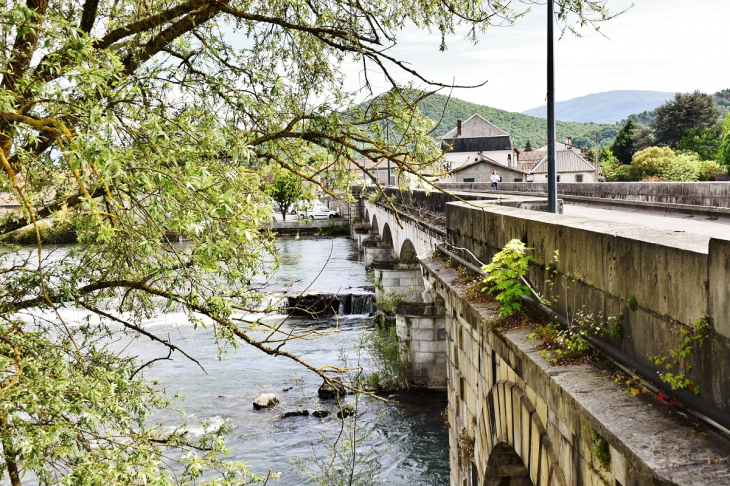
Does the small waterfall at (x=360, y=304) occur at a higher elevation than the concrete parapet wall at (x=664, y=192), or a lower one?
lower

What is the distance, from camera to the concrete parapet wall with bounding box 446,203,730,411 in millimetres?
2844

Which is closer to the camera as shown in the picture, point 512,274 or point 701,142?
point 512,274

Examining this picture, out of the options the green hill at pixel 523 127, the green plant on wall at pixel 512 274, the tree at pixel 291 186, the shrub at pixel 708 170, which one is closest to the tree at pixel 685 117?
the shrub at pixel 708 170

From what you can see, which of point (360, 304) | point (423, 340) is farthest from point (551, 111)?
point (360, 304)

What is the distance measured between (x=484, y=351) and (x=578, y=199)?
14.3 meters

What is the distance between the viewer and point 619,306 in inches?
149

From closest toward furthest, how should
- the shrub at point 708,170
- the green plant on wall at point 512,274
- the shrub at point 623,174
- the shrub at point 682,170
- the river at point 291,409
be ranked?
the green plant on wall at point 512,274 → the river at point 291,409 → the shrub at point 682,170 → the shrub at point 708,170 → the shrub at point 623,174

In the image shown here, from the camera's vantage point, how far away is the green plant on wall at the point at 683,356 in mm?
2926

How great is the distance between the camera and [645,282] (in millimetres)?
3445

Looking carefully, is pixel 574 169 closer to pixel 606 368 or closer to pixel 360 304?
pixel 360 304

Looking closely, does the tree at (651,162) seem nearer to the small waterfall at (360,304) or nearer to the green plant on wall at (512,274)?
the small waterfall at (360,304)

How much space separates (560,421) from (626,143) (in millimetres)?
71334

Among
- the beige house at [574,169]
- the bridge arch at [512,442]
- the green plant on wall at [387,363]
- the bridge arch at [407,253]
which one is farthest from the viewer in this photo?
the beige house at [574,169]

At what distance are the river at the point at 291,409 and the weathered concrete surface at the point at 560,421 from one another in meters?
3.54
